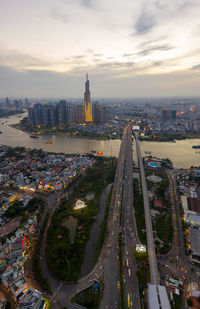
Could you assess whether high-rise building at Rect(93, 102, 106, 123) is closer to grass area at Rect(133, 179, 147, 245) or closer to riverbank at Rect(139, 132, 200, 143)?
riverbank at Rect(139, 132, 200, 143)

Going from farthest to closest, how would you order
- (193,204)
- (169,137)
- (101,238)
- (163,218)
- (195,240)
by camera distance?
(169,137) < (193,204) < (163,218) < (101,238) < (195,240)

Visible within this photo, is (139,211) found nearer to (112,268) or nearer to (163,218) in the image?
(163,218)

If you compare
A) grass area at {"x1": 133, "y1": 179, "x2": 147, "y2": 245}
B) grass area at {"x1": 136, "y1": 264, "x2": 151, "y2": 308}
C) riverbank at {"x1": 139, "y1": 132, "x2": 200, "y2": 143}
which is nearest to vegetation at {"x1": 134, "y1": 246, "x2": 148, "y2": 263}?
grass area at {"x1": 136, "y1": 264, "x2": 151, "y2": 308}

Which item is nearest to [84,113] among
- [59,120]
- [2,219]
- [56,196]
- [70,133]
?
[59,120]

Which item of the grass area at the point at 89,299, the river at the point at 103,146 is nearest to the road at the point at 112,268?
the grass area at the point at 89,299

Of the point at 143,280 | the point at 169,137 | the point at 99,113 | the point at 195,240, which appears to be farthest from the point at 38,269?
the point at 99,113

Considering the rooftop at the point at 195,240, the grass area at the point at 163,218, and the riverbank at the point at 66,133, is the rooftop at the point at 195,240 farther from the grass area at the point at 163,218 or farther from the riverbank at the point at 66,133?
the riverbank at the point at 66,133
